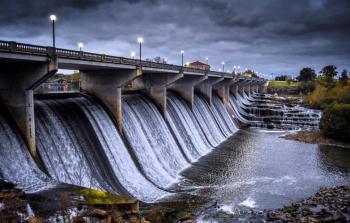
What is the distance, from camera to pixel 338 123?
5978 cm

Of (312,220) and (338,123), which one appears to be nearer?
(312,220)

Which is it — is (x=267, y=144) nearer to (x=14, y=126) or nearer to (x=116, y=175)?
(x=116, y=175)

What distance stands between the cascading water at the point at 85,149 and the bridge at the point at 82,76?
6.68 ft

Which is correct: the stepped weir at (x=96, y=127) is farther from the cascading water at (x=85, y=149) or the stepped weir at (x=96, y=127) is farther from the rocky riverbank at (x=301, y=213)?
the rocky riverbank at (x=301, y=213)

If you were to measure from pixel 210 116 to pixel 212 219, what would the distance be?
38945mm

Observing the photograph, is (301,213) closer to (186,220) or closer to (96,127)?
(186,220)

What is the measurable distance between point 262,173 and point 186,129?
13249mm

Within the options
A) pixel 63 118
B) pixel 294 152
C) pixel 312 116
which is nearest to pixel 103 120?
pixel 63 118

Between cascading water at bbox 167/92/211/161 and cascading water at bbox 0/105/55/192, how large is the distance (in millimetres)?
23394

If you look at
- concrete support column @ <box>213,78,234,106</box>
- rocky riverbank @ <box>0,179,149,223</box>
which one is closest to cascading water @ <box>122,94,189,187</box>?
rocky riverbank @ <box>0,179,149,223</box>

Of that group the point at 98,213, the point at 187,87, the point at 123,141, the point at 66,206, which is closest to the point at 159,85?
the point at 187,87

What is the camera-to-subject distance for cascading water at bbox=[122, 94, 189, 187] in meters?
34.8

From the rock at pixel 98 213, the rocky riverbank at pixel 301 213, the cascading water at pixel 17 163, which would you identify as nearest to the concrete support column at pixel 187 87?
the rocky riverbank at pixel 301 213

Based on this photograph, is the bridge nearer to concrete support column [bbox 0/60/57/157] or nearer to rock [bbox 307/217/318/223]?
concrete support column [bbox 0/60/57/157]
